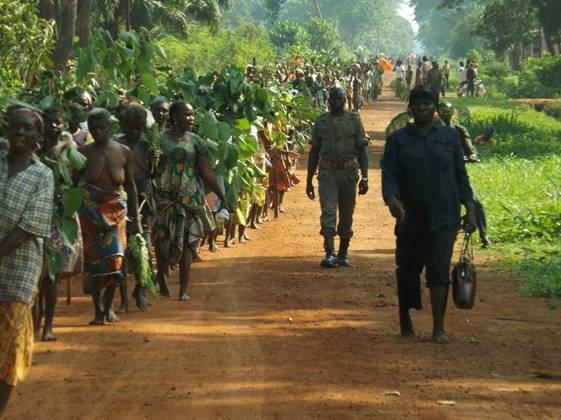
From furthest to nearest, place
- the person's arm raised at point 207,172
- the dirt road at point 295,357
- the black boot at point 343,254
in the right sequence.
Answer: the black boot at point 343,254 → the person's arm raised at point 207,172 → the dirt road at point 295,357

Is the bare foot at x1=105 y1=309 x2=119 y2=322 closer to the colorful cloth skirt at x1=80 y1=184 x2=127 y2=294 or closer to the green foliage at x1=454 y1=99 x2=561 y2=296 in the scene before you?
the colorful cloth skirt at x1=80 y1=184 x2=127 y2=294

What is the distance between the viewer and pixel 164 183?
10.5 meters

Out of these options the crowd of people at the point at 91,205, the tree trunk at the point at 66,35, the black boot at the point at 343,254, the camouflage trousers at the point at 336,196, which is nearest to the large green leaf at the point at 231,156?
the crowd of people at the point at 91,205

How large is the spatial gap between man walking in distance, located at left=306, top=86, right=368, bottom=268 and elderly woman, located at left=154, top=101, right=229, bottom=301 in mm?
2282

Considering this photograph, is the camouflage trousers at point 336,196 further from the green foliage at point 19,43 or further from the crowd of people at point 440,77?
the crowd of people at point 440,77

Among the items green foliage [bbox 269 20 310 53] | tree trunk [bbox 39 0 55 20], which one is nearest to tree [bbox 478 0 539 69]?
tree trunk [bbox 39 0 55 20]

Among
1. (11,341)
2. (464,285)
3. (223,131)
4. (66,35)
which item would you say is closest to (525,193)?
(223,131)

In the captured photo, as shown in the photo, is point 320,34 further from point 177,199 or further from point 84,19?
point 177,199

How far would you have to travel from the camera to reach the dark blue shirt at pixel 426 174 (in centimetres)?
873

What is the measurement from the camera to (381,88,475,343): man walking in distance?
873cm

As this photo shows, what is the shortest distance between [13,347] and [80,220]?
3.16m

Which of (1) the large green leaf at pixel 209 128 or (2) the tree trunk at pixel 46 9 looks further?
(2) the tree trunk at pixel 46 9

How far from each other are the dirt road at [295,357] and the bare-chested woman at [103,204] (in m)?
0.46

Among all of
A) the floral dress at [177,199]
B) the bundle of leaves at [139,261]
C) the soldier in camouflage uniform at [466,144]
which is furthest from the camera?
the soldier in camouflage uniform at [466,144]
